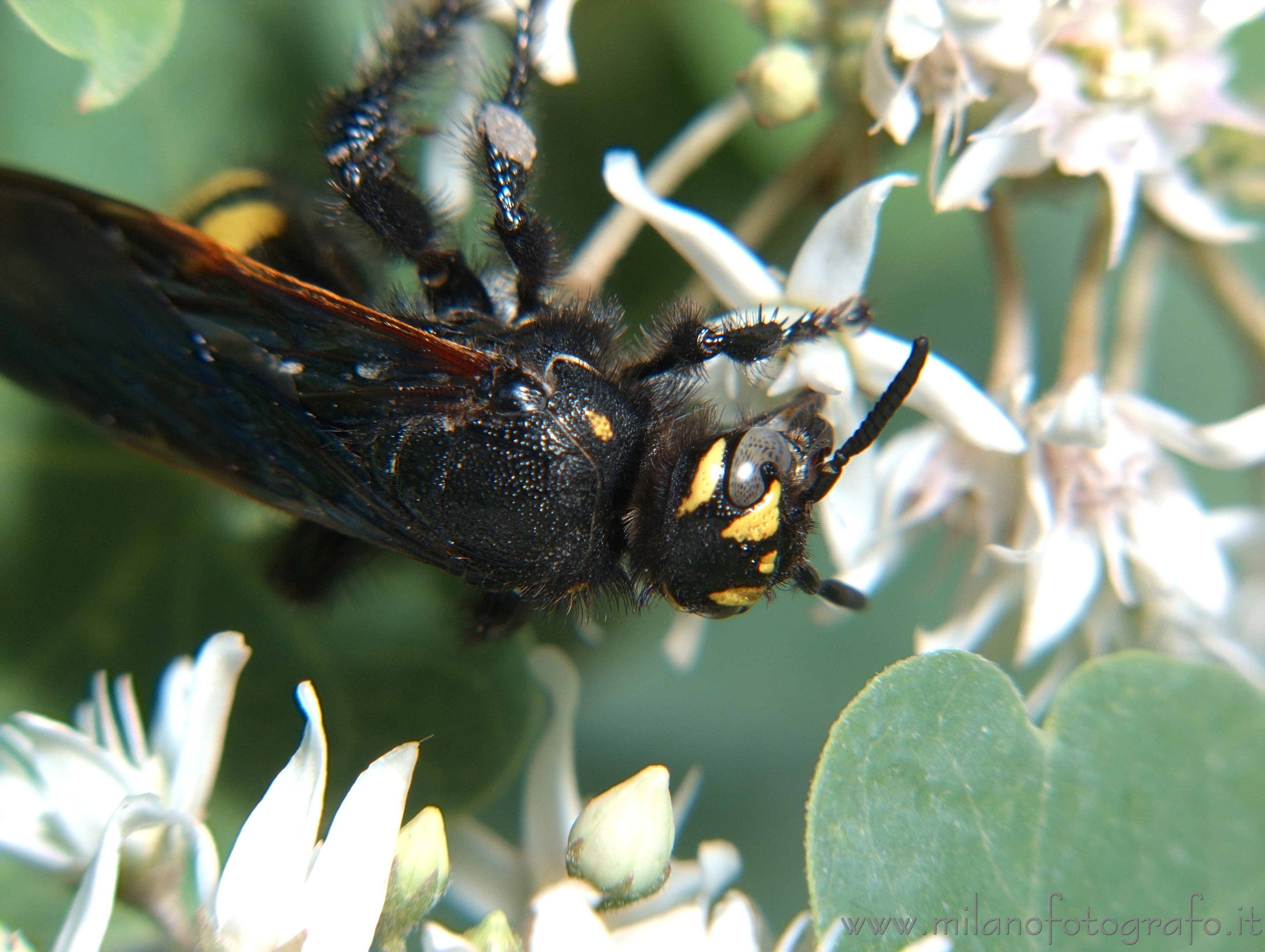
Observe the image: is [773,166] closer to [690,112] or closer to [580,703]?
[690,112]

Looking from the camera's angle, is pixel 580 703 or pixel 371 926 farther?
pixel 580 703

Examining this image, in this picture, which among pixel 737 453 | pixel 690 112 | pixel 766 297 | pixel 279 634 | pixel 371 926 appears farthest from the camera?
pixel 690 112

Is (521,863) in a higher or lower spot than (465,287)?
lower

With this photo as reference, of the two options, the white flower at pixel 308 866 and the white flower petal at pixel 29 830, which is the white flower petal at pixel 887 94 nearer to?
the white flower at pixel 308 866

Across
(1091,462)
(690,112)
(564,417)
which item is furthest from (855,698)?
(690,112)

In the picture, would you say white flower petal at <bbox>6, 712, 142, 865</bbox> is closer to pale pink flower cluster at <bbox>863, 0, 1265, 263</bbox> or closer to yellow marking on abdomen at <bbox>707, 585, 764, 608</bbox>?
yellow marking on abdomen at <bbox>707, 585, 764, 608</bbox>

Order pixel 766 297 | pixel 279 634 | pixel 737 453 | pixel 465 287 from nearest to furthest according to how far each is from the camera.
Result: pixel 737 453
pixel 766 297
pixel 465 287
pixel 279 634

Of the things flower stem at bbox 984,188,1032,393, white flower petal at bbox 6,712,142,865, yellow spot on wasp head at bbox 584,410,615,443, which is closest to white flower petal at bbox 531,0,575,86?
yellow spot on wasp head at bbox 584,410,615,443

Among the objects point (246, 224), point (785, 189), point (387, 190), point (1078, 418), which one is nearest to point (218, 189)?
point (246, 224)

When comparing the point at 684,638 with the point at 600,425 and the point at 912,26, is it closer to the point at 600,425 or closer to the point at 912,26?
the point at 600,425
